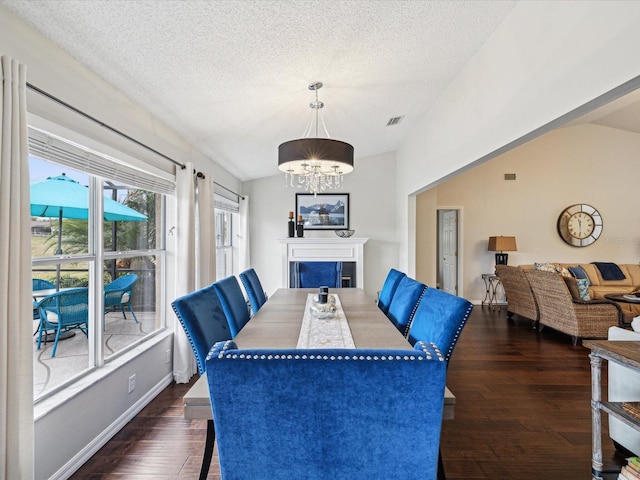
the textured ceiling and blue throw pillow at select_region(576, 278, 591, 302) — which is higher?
the textured ceiling

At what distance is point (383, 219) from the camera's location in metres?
6.08

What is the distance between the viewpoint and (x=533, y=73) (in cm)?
210

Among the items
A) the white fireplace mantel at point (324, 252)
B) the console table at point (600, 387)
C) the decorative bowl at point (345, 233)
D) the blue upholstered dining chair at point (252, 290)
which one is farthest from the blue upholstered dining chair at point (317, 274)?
the console table at point (600, 387)

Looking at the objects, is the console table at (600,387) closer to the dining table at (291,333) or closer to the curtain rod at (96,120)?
the dining table at (291,333)

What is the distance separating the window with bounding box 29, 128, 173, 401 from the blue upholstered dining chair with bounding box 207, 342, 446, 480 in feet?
5.05

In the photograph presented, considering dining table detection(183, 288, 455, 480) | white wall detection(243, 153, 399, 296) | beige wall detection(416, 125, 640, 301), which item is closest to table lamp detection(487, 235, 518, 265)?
beige wall detection(416, 125, 640, 301)

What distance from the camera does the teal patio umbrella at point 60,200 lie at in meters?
1.78

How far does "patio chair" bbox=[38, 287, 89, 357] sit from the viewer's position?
73.8 inches

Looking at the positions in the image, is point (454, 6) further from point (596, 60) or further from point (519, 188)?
point (519, 188)

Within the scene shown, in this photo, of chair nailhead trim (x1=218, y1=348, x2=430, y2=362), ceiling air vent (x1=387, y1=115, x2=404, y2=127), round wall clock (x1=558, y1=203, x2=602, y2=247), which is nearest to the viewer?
chair nailhead trim (x1=218, y1=348, x2=430, y2=362)

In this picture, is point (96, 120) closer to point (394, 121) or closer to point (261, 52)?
point (261, 52)

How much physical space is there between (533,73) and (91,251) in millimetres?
3138

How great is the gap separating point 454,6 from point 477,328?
4.16 m

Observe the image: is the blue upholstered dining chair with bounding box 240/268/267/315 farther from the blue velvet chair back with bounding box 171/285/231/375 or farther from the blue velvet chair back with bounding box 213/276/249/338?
the blue velvet chair back with bounding box 171/285/231/375
